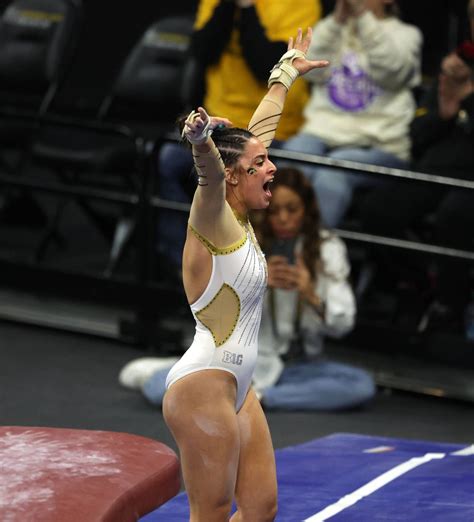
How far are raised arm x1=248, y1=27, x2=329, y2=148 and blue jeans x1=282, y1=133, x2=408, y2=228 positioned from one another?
2.00 meters

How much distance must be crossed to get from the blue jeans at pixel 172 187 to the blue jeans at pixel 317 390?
1.01 meters

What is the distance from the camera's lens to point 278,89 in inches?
165

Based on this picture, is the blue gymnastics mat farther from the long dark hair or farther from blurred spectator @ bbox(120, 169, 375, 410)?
the long dark hair

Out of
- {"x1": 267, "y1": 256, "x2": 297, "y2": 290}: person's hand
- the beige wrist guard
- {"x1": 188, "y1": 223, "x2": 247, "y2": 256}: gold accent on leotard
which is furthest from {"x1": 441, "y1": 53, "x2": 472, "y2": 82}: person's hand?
{"x1": 188, "y1": 223, "x2": 247, "y2": 256}: gold accent on leotard

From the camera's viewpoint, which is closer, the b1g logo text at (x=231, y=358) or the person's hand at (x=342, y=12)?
the b1g logo text at (x=231, y=358)

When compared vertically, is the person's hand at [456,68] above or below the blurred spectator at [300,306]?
above

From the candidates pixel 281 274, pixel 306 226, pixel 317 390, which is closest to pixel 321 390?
pixel 317 390

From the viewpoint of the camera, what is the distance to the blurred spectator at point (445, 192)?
615 cm

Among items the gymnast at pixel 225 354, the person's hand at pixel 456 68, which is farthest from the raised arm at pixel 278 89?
the person's hand at pixel 456 68

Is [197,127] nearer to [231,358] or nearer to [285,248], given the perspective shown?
[231,358]

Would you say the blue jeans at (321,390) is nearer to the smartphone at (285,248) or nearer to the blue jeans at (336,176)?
the smartphone at (285,248)

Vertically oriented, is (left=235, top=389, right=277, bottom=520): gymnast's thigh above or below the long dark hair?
below

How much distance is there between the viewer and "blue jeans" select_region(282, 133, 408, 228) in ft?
21.0

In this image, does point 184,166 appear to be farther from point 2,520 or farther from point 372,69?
point 2,520
